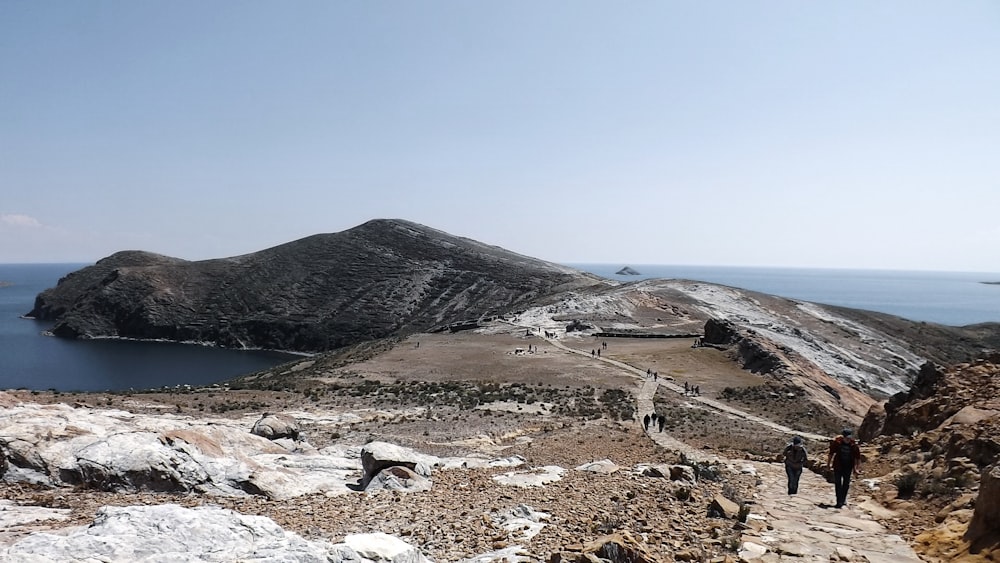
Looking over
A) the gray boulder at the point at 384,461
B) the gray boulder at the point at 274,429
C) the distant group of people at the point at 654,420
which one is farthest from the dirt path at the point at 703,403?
the gray boulder at the point at 384,461

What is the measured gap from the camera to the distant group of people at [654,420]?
83.5 ft

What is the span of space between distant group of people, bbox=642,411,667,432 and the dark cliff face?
74519mm

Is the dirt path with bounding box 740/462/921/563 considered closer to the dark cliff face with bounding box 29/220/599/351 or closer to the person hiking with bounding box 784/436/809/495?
the person hiking with bounding box 784/436/809/495

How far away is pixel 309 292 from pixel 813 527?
4887 inches

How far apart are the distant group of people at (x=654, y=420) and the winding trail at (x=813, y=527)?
975 cm

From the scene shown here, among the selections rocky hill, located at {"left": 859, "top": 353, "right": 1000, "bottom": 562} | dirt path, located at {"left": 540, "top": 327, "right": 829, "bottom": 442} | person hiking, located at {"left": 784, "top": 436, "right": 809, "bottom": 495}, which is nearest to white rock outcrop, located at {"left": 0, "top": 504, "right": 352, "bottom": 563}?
rocky hill, located at {"left": 859, "top": 353, "right": 1000, "bottom": 562}

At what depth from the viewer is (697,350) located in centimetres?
5078

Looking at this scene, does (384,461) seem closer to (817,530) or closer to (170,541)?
(170,541)

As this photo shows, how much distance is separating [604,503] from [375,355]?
4617cm

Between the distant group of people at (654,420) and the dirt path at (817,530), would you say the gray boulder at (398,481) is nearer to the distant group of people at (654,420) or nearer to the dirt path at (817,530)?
the dirt path at (817,530)

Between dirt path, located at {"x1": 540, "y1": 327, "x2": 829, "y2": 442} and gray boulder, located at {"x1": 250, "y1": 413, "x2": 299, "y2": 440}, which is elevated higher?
gray boulder, located at {"x1": 250, "y1": 413, "x2": 299, "y2": 440}

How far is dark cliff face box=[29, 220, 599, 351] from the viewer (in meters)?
112

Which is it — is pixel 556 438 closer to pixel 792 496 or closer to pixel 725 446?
pixel 725 446

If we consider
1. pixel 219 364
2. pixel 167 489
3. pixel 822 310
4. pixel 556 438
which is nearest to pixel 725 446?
pixel 556 438
